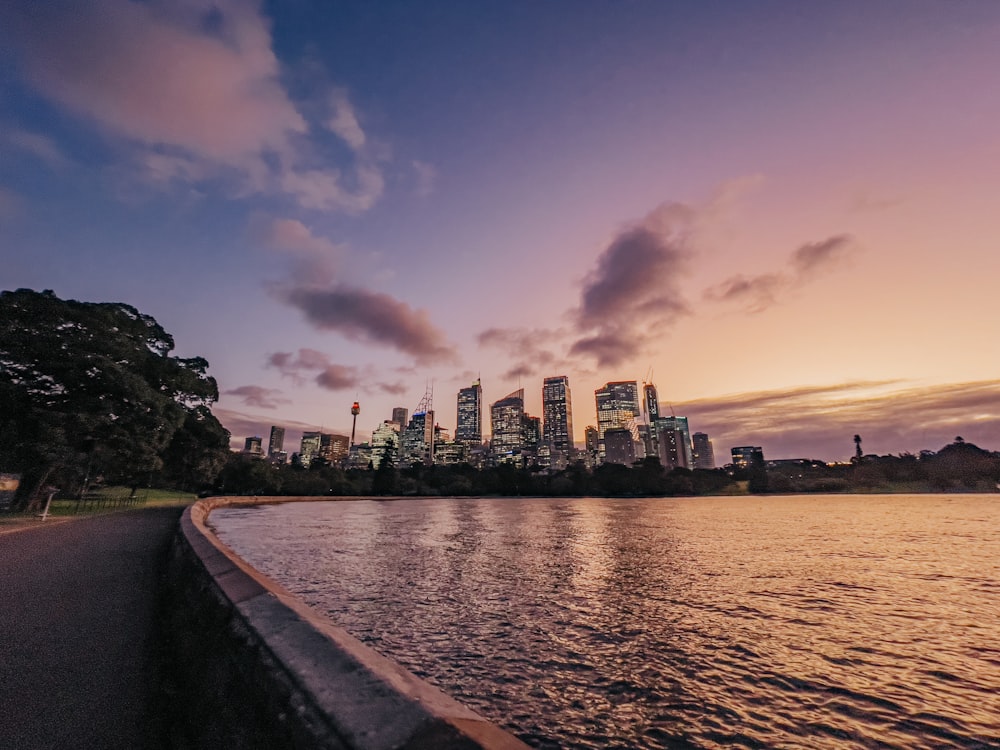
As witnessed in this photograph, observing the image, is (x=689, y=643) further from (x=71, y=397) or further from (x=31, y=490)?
(x=31, y=490)

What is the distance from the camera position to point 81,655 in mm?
4305

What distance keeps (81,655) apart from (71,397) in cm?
2432

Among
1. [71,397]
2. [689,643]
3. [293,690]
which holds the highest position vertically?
[71,397]

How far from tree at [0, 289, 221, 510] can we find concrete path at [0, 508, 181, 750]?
48.9ft

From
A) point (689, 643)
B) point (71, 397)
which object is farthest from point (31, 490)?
point (689, 643)

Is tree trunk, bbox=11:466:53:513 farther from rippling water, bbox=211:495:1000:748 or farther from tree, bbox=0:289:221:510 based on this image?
rippling water, bbox=211:495:1000:748

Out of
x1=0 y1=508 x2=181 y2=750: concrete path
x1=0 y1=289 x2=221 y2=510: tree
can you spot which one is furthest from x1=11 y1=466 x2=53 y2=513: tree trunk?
x1=0 y1=508 x2=181 y2=750: concrete path

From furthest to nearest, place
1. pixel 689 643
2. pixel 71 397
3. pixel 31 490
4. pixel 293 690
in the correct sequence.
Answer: pixel 31 490 → pixel 71 397 → pixel 689 643 → pixel 293 690

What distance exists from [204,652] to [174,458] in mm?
34990

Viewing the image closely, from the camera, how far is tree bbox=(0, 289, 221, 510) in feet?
64.9

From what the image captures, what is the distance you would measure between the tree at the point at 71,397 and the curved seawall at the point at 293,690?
22962mm

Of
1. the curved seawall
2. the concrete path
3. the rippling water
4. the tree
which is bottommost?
the rippling water

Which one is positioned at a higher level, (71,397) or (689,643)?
(71,397)

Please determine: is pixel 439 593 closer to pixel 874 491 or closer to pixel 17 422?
pixel 17 422
